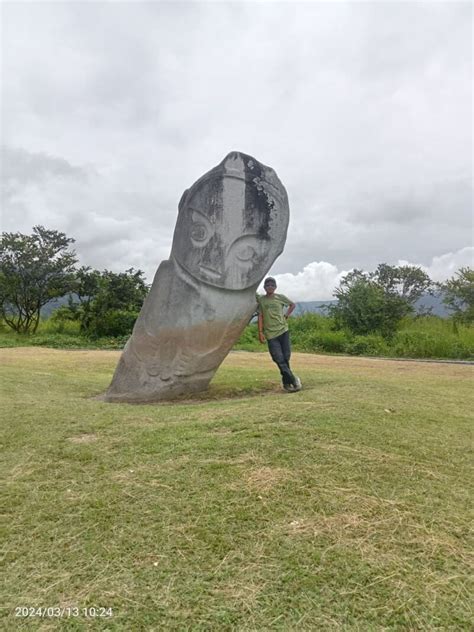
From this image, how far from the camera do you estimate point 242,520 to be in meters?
2.20

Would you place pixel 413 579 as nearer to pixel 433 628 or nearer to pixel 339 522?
pixel 433 628

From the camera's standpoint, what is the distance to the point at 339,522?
7.17ft

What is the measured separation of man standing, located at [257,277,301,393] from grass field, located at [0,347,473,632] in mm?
1577

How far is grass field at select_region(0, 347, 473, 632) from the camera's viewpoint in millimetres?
1648

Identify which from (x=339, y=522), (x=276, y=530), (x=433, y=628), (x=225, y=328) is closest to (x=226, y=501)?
(x=276, y=530)

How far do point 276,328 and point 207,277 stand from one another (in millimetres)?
1055

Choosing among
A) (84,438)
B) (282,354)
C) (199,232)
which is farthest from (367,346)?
(84,438)

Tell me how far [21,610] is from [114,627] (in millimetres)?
368

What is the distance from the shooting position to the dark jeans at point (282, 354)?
5637 millimetres

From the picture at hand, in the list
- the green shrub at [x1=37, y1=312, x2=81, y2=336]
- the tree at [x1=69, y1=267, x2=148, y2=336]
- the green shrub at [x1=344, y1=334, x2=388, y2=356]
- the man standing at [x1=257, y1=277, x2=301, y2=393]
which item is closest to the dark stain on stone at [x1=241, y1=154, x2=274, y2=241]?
the man standing at [x1=257, y1=277, x2=301, y2=393]

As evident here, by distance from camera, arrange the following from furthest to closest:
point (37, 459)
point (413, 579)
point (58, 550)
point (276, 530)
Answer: point (37, 459)
point (276, 530)
point (58, 550)
point (413, 579)

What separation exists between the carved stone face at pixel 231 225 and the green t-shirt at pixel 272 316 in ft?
0.96

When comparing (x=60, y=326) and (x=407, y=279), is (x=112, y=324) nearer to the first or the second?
(x=60, y=326)

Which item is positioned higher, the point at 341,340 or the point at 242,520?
the point at 341,340
